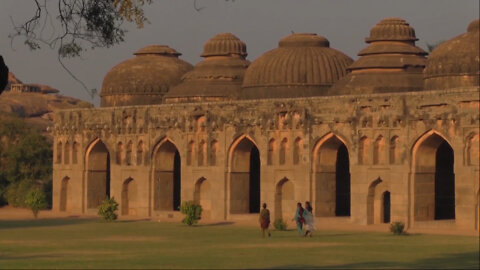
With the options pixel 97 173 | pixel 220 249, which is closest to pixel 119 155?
pixel 97 173

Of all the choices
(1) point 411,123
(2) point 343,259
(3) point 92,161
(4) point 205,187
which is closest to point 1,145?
(3) point 92,161

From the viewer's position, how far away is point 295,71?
5100 cm

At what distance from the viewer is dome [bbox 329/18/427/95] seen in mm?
47750

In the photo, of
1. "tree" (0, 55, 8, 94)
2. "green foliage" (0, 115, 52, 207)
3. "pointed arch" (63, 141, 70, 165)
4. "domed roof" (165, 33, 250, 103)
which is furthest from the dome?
"tree" (0, 55, 8, 94)

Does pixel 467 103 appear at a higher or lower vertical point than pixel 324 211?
higher

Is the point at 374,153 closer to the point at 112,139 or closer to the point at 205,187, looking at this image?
the point at 205,187

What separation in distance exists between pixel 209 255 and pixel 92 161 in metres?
28.7

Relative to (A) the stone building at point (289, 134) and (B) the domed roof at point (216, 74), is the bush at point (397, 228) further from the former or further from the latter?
(B) the domed roof at point (216, 74)

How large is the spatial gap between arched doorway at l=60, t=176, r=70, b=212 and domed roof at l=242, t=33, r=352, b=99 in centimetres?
1141

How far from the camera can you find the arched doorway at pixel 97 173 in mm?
57844

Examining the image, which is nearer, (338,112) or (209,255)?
(209,255)

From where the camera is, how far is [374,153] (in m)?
45.4

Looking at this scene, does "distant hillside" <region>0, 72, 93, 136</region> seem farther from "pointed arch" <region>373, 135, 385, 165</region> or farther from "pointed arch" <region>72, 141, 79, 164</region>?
"pointed arch" <region>373, 135, 385, 165</region>

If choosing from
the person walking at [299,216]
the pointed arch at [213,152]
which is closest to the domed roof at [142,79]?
the pointed arch at [213,152]
